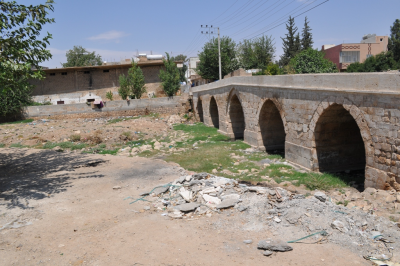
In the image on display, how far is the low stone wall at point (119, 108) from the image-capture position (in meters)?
28.0

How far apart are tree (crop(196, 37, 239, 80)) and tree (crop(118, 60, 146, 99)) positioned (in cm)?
890

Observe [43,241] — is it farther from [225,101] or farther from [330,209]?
[225,101]

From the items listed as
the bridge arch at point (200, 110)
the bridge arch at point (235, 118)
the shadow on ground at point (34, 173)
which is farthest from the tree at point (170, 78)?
the shadow on ground at point (34, 173)

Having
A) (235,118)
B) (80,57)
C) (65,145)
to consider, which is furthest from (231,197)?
(80,57)

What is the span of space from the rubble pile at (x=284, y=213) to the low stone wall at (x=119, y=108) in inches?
827

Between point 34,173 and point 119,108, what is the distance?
1760 centimetres

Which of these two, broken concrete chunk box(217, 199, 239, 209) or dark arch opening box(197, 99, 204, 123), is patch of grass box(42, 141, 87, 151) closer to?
broken concrete chunk box(217, 199, 239, 209)

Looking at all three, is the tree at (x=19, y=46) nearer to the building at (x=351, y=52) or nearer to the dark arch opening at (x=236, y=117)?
the dark arch opening at (x=236, y=117)

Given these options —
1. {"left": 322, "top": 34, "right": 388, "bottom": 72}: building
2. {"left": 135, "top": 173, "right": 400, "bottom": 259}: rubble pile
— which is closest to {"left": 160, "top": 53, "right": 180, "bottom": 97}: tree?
{"left": 322, "top": 34, "right": 388, "bottom": 72}: building

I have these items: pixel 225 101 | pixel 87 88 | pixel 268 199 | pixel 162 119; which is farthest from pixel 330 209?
pixel 87 88

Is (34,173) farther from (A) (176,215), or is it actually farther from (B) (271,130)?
(B) (271,130)

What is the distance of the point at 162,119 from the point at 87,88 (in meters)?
10.3

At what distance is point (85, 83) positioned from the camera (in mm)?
32750

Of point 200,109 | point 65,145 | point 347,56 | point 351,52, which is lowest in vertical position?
point 65,145
